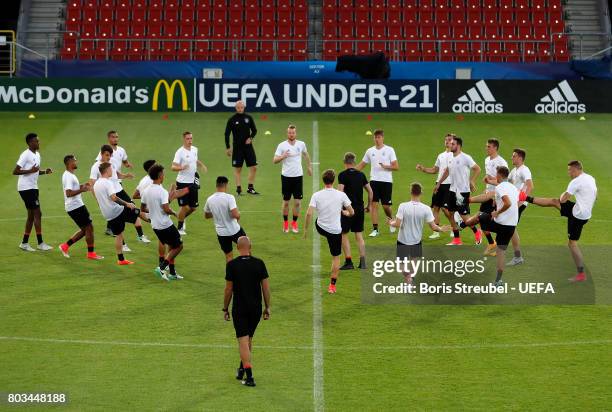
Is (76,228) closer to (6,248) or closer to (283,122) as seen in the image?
(6,248)

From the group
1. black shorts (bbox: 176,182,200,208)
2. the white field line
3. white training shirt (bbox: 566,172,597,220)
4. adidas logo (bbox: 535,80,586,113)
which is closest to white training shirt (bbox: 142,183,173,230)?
the white field line

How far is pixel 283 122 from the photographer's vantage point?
39.3 metres

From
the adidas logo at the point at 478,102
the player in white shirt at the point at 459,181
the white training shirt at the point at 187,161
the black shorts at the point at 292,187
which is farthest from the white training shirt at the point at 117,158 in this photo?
the adidas logo at the point at 478,102

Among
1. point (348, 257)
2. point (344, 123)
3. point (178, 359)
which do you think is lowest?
A: point (178, 359)

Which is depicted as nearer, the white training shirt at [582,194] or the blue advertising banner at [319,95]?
the white training shirt at [582,194]

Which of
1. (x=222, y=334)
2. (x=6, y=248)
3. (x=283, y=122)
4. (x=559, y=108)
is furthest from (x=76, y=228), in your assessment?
(x=559, y=108)

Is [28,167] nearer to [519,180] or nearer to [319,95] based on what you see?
[519,180]

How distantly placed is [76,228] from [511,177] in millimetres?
9834

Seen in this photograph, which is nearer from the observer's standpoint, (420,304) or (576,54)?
(420,304)

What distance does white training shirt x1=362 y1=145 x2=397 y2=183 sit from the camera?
2366cm

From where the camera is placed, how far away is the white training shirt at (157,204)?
19625 millimetres

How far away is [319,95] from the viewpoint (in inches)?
1604

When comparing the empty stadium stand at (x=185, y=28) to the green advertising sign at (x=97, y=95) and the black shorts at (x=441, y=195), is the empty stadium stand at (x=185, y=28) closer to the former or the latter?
the green advertising sign at (x=97, y=95)

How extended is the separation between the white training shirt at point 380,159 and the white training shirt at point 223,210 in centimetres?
503
